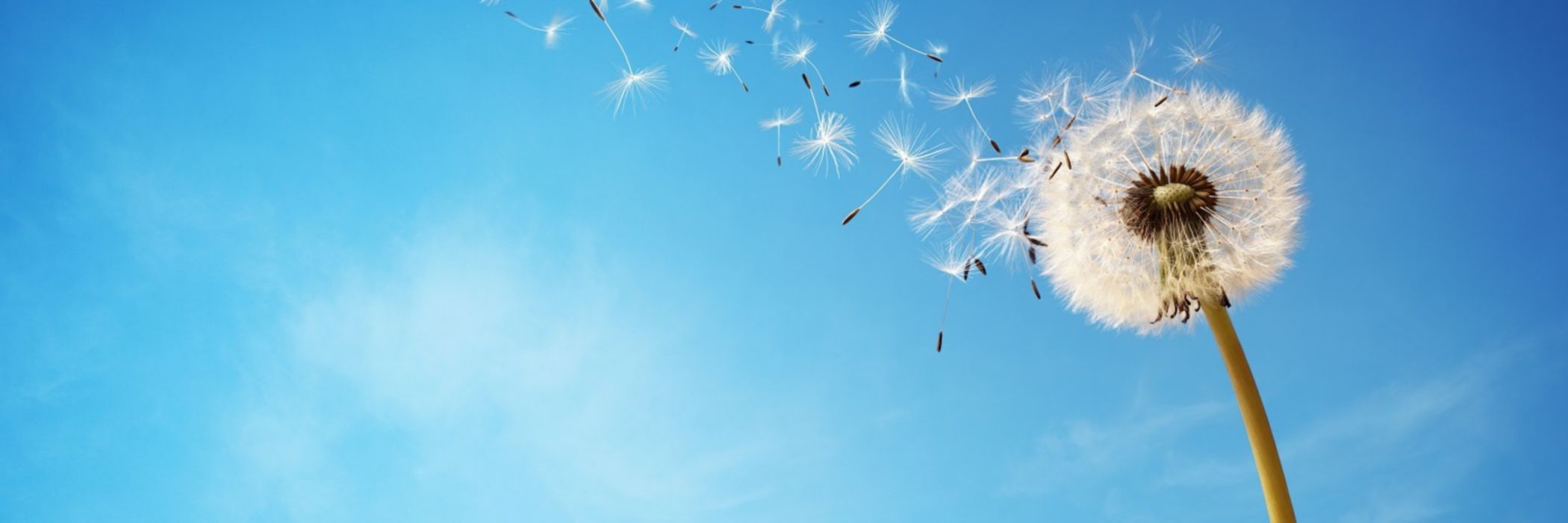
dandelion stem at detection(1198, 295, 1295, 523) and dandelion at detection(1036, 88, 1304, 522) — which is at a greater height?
dandelion at detection(1036, 88, 1304, 522)

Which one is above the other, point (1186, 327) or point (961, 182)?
point (961, 182)

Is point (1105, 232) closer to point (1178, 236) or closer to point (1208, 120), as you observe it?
point (1178, 236)

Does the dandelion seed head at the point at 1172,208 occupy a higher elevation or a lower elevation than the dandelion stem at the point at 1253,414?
higher

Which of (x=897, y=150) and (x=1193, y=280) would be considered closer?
(x=897, y=150)

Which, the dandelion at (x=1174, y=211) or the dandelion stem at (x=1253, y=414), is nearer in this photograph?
the dandelion stem at (x=1253, y=414)

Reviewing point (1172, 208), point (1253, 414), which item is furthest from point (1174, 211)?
point (1253, 414)

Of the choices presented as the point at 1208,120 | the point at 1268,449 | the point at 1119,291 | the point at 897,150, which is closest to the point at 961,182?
the point at 897,150
